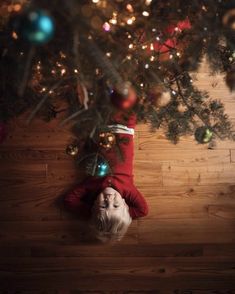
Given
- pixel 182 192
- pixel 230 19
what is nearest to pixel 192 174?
pixel 182 192

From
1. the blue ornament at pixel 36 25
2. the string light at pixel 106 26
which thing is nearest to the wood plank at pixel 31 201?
the string light at pixel 106 26

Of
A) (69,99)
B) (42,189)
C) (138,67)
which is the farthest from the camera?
(42,189)

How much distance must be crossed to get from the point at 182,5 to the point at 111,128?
1.65ft

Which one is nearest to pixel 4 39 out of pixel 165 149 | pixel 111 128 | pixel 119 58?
pixel 119 58

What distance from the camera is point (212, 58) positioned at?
40.1 inches

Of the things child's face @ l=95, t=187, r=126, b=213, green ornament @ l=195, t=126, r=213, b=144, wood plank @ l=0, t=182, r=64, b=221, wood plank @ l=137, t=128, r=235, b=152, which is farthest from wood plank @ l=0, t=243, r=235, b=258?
green ornament @ l=195, t=126, r=213, b=144

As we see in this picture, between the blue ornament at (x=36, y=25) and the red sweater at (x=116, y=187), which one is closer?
the blue ornament at (x=36, y=25)

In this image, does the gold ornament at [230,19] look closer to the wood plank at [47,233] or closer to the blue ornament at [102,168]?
the blue ornament at [102,168]

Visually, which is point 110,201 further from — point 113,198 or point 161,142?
point 161,142

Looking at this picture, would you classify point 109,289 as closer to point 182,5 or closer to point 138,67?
point 138,67

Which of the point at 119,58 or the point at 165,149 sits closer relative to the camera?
the point at 119,58

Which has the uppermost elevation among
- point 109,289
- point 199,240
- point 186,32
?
point 186,32

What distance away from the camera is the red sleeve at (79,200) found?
158 centimetres

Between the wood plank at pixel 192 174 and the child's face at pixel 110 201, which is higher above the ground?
the wood plank at pixel 192 174
